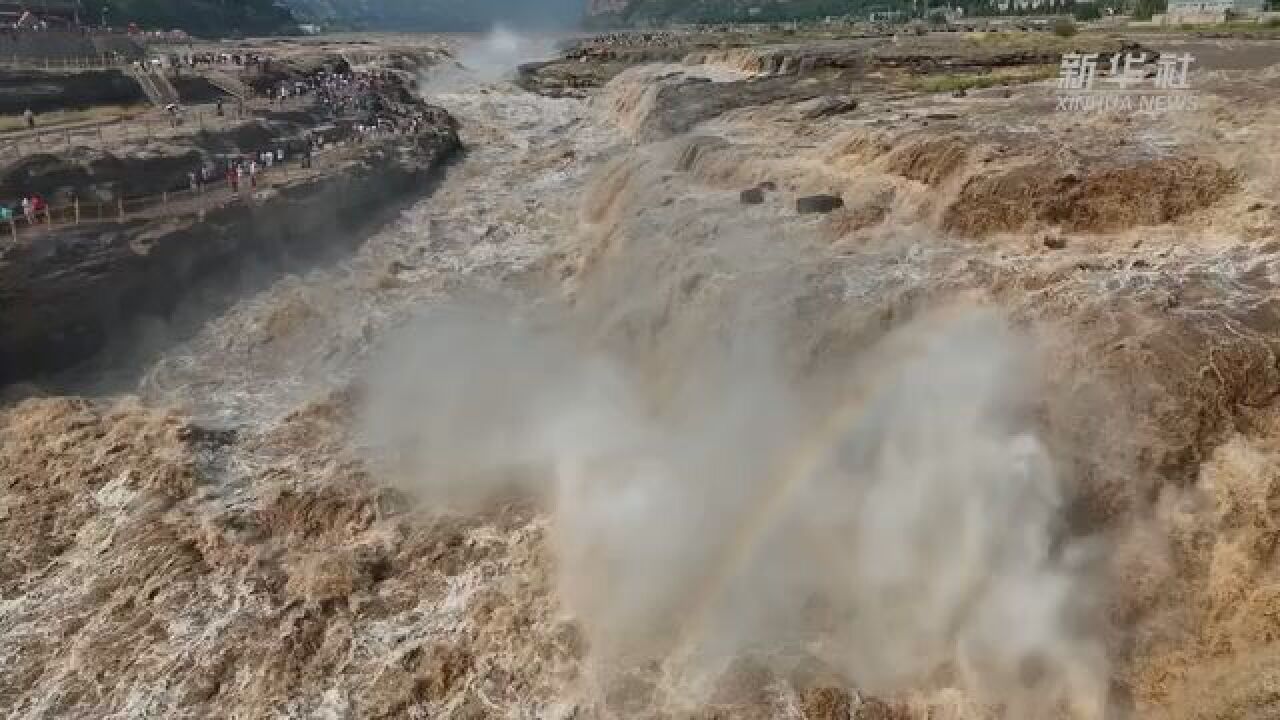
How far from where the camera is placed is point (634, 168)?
121 ft

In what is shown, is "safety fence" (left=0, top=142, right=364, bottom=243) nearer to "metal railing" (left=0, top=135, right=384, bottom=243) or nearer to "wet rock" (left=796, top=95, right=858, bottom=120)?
"metal railing" (left=0, top=135, right=384, bottom=243)

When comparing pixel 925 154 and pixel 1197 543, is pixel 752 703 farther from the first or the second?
pixel 925 154

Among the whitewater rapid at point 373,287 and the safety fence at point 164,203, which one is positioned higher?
the safety fence at point 164,203

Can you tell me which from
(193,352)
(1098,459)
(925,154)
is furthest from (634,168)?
(1098,459)

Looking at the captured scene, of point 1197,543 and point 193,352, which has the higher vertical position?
point 1197,543

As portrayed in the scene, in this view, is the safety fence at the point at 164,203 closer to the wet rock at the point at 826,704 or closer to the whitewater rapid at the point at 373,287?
the whitewater rapid at the point at 373,287

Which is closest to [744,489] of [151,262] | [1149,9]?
[151,262]

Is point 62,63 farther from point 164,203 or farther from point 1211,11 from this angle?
point 1211,11

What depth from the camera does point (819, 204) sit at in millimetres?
26922

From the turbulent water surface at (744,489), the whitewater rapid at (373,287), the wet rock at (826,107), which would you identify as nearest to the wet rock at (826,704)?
the turbulent water surface at (744,489)

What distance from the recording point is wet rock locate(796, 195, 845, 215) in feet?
88.1

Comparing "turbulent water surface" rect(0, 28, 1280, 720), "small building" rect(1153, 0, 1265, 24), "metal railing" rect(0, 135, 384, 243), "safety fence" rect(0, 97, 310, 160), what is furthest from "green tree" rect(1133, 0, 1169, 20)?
"metal railing" rect(0, 135, 384, 243)

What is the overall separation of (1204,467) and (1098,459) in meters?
1.40

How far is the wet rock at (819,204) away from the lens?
2686 cm
